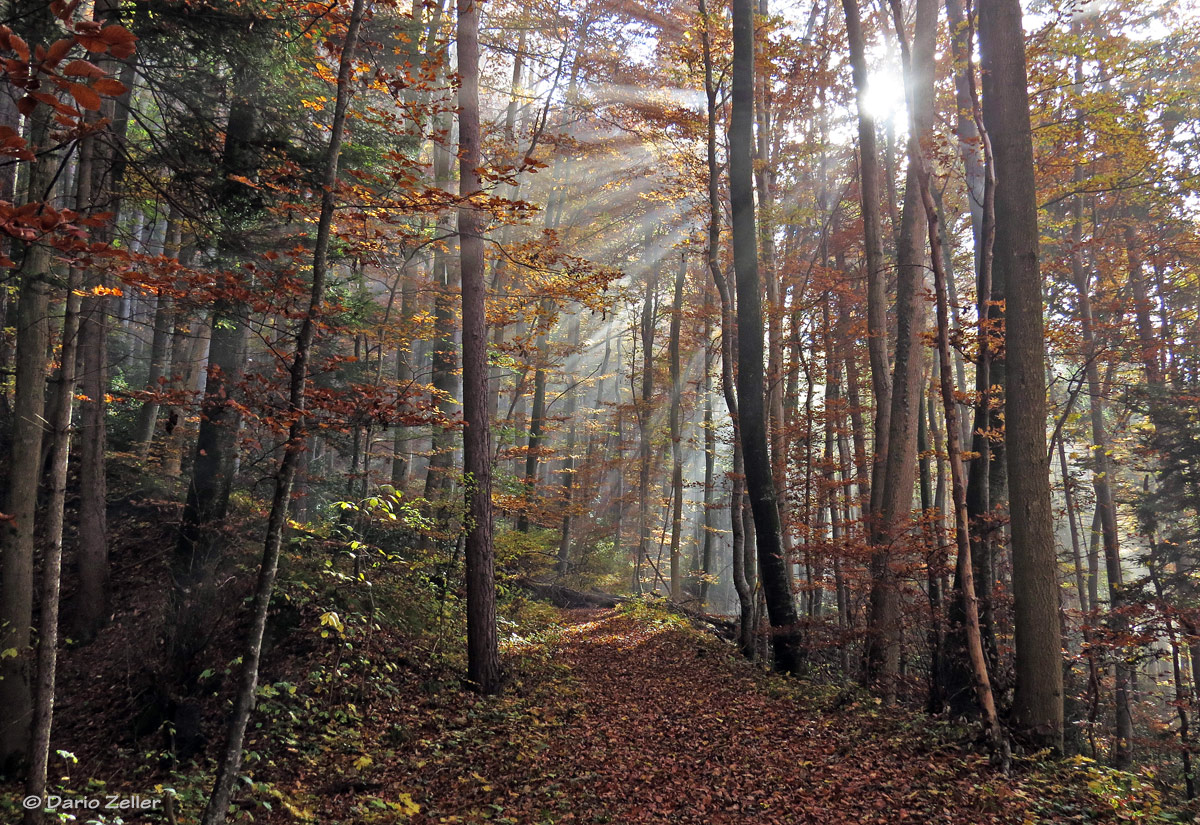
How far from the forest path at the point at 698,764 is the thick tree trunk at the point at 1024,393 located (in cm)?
92

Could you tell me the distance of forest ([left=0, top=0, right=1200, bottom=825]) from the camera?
5.04 metres

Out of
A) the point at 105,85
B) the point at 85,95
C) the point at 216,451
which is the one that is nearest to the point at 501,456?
the point at 216,451

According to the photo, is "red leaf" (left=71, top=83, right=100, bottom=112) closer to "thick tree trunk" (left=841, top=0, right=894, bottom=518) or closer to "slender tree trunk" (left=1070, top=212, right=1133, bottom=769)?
"thick tree trunk" (left=841, top=0, right=894, bottom=518)

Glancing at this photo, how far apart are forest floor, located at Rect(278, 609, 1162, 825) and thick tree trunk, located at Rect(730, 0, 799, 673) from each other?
1.28 metres

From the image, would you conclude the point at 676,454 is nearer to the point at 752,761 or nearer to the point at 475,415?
the point at 475,415

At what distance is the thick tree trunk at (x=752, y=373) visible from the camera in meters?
9.05

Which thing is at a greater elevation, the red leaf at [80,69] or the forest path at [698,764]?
the red leaf at [80,69]

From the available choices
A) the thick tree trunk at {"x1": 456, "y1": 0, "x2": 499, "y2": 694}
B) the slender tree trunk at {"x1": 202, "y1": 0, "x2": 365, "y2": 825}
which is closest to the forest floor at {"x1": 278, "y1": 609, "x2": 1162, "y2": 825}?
the thick tree trunk at {"x1": 456, "y1": 0, "x2": 499, "y2": 694}

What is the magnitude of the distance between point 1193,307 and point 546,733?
778 inches

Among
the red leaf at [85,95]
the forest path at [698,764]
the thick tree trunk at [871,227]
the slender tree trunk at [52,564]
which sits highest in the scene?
the thick tree trunk at [871,227]

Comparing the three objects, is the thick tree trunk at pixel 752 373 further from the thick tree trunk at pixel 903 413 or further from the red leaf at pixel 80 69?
the red leaf at pixel 80 69

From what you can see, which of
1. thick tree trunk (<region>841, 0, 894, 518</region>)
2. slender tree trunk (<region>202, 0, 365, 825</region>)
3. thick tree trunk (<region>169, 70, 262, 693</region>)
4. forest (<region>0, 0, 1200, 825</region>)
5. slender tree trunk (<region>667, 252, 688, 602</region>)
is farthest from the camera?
slender tree trunk (<region>667, 252, 688, 602</region>)

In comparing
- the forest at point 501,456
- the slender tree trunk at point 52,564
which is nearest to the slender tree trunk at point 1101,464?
the forest at point 501,456

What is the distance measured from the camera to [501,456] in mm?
14617
